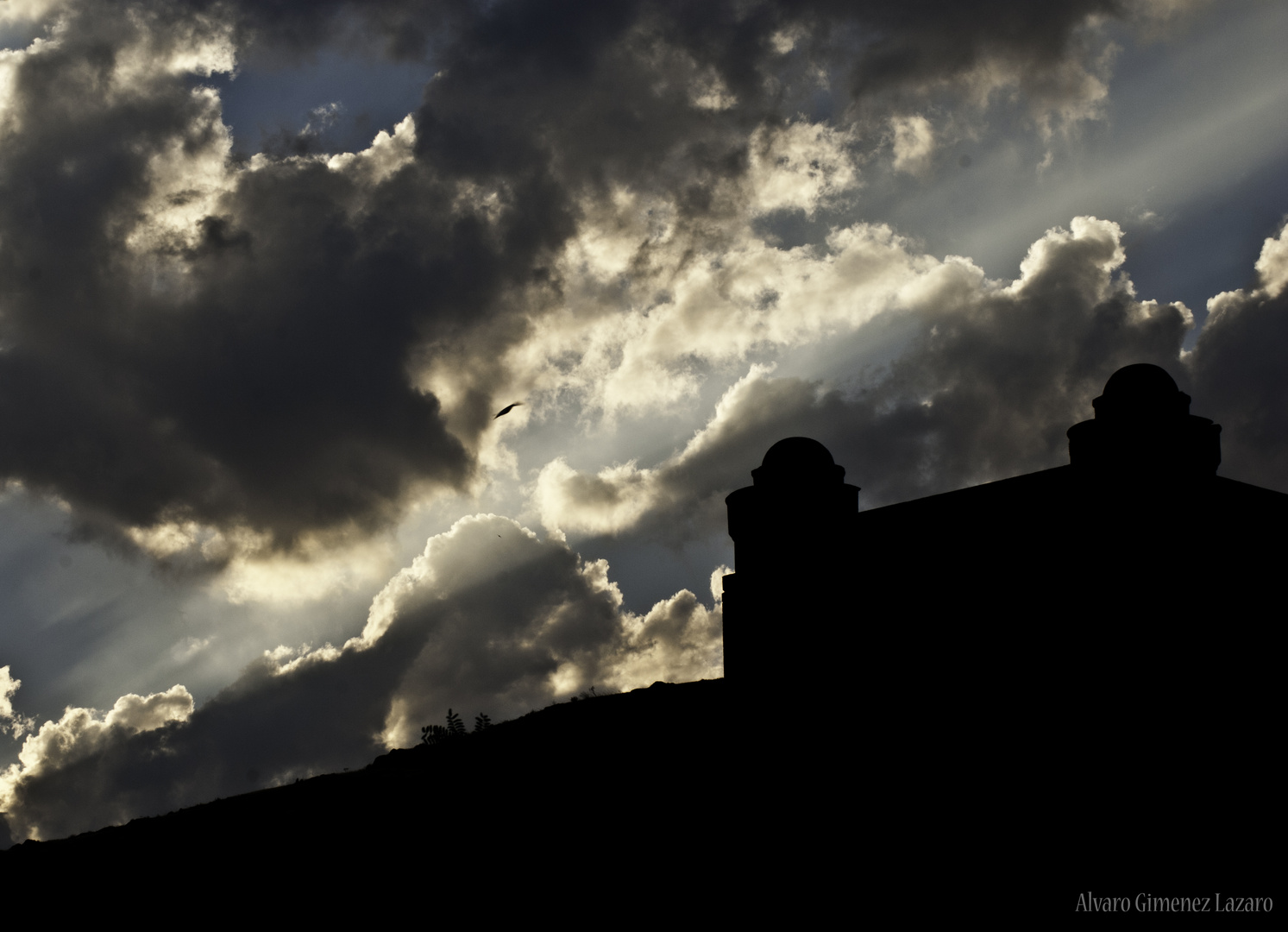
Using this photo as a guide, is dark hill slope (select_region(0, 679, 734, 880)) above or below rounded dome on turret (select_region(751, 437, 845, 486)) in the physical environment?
below

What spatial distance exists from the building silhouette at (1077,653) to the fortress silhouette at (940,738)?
4 centimetres

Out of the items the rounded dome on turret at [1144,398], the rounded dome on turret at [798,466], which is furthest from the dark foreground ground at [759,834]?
the rounded dome on turret at [1144,398]

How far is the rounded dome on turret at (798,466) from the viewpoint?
21.2 meters

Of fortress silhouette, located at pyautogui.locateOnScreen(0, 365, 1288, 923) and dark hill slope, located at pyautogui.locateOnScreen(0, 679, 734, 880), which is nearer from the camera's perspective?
fortress silhouette, located at pyautogui.locateOnScreen(0, 365, 1288, 923)

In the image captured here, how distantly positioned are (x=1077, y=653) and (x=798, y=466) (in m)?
7.24

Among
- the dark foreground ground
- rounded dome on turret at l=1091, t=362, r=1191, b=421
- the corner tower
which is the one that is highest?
rounded dome on turret at l=1091, t=362, r=1191, b=421

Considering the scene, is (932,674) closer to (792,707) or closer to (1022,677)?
(1022,677)

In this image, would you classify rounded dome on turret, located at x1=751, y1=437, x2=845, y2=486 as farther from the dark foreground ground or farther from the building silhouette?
the dark foreground ground

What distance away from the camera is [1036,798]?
16.6m

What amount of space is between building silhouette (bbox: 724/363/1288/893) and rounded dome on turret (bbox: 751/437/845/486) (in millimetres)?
1188

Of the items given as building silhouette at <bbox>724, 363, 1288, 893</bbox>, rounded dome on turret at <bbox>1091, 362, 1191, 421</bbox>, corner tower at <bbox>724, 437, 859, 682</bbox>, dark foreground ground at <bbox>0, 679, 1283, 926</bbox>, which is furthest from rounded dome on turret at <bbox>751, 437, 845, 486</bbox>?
rounded dome on turret at <bbox>1091, 362, 1191, 421</bbox>

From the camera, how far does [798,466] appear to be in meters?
21.3

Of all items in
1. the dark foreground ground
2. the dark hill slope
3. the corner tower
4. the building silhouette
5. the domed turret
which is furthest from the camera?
the corner tower

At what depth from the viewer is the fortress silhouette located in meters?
15.5
